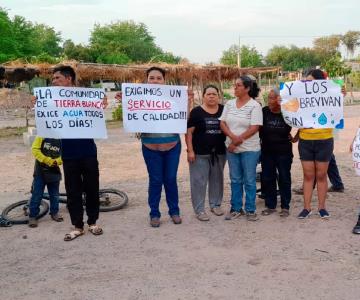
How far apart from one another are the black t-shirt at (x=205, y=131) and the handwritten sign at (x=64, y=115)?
114 centimetres

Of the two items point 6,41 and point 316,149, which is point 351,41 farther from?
point 316,149

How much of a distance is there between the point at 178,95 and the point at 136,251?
201cm

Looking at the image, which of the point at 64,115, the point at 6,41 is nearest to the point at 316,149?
the point at 64,115

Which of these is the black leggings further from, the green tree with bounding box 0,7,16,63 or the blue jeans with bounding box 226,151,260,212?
the green tree with bounding box 0,7,16,63

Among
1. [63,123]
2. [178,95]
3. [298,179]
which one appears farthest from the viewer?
[298,179]

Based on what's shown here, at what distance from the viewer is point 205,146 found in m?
5.62

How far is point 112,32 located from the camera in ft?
225

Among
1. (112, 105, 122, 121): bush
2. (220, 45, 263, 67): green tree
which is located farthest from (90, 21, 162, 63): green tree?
(112, 105, 122, 121): bush

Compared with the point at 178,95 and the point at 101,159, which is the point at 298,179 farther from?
the point at 101,159

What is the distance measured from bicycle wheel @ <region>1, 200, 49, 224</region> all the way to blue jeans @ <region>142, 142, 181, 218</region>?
→ 5.05 ft

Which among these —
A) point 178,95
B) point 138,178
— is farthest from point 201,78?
point 178,95

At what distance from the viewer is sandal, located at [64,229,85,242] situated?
505 centimetres

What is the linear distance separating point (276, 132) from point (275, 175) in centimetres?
58

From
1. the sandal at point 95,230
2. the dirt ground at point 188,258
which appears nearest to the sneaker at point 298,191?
the dirt ground at point 188,258
